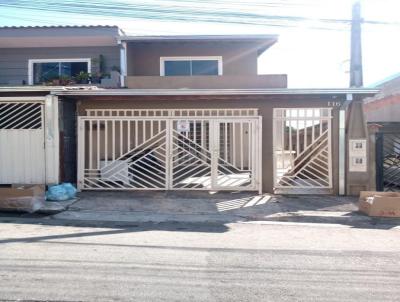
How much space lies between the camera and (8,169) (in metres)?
12.5

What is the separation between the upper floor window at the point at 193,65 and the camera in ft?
61.5

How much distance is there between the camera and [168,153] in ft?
42.1

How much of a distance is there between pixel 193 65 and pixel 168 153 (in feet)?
22.3

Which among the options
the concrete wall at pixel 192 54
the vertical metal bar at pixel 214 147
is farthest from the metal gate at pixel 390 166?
the concrete wall at pixel 192 54

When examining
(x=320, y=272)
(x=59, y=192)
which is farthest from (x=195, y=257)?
(x=59, y=192)

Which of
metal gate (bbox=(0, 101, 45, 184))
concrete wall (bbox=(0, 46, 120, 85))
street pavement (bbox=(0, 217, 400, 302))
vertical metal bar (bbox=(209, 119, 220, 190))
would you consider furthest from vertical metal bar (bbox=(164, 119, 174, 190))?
concrete wall (bbox=(0, 46, 120, 85))

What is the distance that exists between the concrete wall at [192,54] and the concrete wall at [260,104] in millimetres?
5625

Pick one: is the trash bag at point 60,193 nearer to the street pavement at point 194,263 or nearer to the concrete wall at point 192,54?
the street pavement at point 194,263

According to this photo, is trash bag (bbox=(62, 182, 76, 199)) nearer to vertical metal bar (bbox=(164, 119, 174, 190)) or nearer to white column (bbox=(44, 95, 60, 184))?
white column (bbox=(44, 95, 60, 184))

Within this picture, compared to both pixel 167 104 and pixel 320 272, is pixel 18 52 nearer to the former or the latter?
pixel 167 104

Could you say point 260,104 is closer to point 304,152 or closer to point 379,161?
point 304,152

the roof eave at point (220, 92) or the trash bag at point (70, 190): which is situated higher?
the roof eave at point (220, 92)

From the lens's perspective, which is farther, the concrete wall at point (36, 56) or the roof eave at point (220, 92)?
the concrete wall at point (36, 56)

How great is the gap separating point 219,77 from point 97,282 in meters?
12.0
